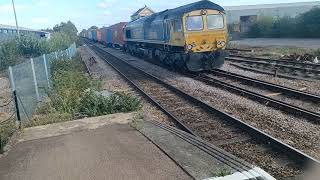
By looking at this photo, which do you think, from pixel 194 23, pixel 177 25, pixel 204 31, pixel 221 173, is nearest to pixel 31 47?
pixel 177 25

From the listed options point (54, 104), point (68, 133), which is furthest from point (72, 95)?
point (68, 133)

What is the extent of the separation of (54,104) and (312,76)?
1032 cm

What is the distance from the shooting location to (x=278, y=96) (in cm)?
1215

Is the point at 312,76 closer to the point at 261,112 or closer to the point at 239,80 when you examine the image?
the point at 239,80

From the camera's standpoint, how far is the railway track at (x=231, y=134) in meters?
6.52

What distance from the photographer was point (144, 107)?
12156mm

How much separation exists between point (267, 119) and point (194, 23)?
9.46 metres

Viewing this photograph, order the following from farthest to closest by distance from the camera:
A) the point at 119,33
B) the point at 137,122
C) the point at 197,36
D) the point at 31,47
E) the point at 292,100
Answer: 1. the point at 119,33
2. the point at 31,47
3. the point at 197,36
4. the point at 292,100
5. the point at 137,122

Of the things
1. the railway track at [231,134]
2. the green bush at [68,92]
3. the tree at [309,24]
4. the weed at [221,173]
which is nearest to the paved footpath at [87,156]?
the weed at [221,173]

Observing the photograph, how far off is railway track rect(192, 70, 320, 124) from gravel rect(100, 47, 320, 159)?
276 millimetres

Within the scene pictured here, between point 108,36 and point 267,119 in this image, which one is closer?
point 267,119

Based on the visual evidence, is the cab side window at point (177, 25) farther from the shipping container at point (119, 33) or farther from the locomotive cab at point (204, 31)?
the shipping container at point (119, 33)

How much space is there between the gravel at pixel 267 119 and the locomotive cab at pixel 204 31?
3.53 metres

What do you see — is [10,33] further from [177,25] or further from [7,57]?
[177,25]
